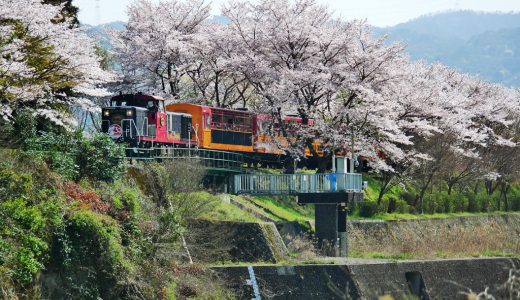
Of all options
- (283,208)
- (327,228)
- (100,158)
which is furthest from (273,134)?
(100,158)

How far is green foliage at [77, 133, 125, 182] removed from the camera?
3338 cm

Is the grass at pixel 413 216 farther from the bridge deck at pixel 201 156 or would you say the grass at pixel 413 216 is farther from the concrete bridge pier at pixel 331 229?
the concrete bridge pier at pixel 331 229

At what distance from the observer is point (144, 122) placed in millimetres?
43406

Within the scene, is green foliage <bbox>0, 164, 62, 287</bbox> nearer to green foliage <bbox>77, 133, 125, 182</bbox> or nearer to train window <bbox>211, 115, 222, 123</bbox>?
green foliage <bbox>77, 133, 125, 182</bbox>

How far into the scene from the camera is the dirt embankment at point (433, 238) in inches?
1702

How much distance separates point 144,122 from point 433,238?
1432 centimetres

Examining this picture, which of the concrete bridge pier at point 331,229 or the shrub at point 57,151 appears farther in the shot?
the concrete bridge pier at point 331,229

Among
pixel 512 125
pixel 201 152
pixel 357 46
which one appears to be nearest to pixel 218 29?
pixel 357 46

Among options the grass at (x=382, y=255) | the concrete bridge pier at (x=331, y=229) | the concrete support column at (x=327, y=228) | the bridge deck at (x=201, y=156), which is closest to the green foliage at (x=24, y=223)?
the bridge deck at (x=201, y=156)

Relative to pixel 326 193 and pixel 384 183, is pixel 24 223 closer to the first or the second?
pixel 326 193

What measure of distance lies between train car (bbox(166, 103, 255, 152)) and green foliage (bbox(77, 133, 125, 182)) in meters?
12.1

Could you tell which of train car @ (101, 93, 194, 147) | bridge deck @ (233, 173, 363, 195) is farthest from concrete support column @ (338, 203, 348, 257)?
train car @ (101, 93, 194, 147)

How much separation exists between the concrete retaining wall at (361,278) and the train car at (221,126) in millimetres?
12066

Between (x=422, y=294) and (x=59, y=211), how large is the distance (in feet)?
47.2
